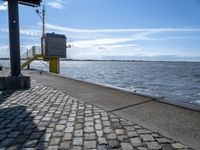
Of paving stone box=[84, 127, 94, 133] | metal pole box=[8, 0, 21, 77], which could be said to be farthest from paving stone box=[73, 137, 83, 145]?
metal pole box=[8, 0, 21, 77]

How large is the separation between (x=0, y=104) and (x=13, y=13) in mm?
4722

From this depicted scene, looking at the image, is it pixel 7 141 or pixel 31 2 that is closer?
pixel 7 141

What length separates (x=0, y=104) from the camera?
714 centimetres

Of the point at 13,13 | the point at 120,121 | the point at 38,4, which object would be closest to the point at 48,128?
the point at 120,121

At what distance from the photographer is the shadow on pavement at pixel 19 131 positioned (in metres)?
4.02

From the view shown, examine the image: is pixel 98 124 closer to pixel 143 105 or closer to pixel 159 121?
pixel 159 121

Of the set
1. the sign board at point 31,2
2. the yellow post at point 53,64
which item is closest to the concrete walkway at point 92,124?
the sign board at point 31,2

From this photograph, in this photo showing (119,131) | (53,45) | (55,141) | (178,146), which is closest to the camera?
(178,146)

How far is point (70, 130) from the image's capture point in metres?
4.64

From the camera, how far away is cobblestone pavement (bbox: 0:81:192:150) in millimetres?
3955

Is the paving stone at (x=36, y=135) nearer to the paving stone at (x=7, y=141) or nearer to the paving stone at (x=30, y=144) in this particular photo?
the paving stone at (x=30, y=144)

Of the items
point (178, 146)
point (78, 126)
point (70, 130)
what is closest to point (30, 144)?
point (70, 130)

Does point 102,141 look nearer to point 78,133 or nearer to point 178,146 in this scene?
point 78,133

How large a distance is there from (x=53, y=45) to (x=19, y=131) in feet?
74.6
